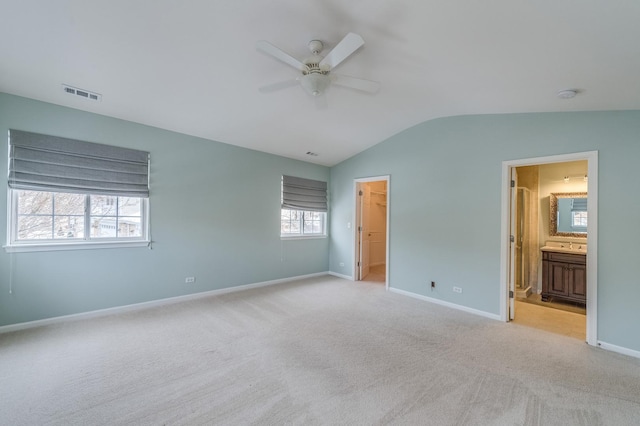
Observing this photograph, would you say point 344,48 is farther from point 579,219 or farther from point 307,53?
point 579,219

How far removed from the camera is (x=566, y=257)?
4324 millimetres

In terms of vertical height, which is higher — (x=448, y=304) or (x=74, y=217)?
(x=74, y=217)

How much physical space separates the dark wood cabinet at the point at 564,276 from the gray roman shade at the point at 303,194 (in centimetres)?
414

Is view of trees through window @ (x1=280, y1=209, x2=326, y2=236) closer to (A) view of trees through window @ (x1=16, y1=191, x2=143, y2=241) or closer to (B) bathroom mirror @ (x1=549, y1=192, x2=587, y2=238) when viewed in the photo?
(A) view of trees through window @ (x1=16, y1=191, x2=143, y2=241)

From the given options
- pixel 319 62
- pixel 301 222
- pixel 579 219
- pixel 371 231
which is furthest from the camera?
pixel 371 231

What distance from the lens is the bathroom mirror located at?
458cm

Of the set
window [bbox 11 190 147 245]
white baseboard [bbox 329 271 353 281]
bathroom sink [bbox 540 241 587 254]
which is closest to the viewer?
window [bbox 11 190 147 245]

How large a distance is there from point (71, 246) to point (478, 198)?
5.43 m

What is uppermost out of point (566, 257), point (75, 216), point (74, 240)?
point (75, 216)

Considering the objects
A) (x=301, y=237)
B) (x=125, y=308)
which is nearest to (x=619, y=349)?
(x=301, y=237)

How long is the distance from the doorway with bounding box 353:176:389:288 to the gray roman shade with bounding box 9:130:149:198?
3.85 metres

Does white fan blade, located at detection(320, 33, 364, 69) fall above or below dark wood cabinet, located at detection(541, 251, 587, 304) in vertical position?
above

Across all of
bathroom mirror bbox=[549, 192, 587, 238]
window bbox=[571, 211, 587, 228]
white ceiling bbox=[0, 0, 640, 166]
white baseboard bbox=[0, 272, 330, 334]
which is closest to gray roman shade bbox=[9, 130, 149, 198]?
white ceiling bbox=[0, 0, 640, 166]

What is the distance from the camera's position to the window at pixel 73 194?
316 cm
